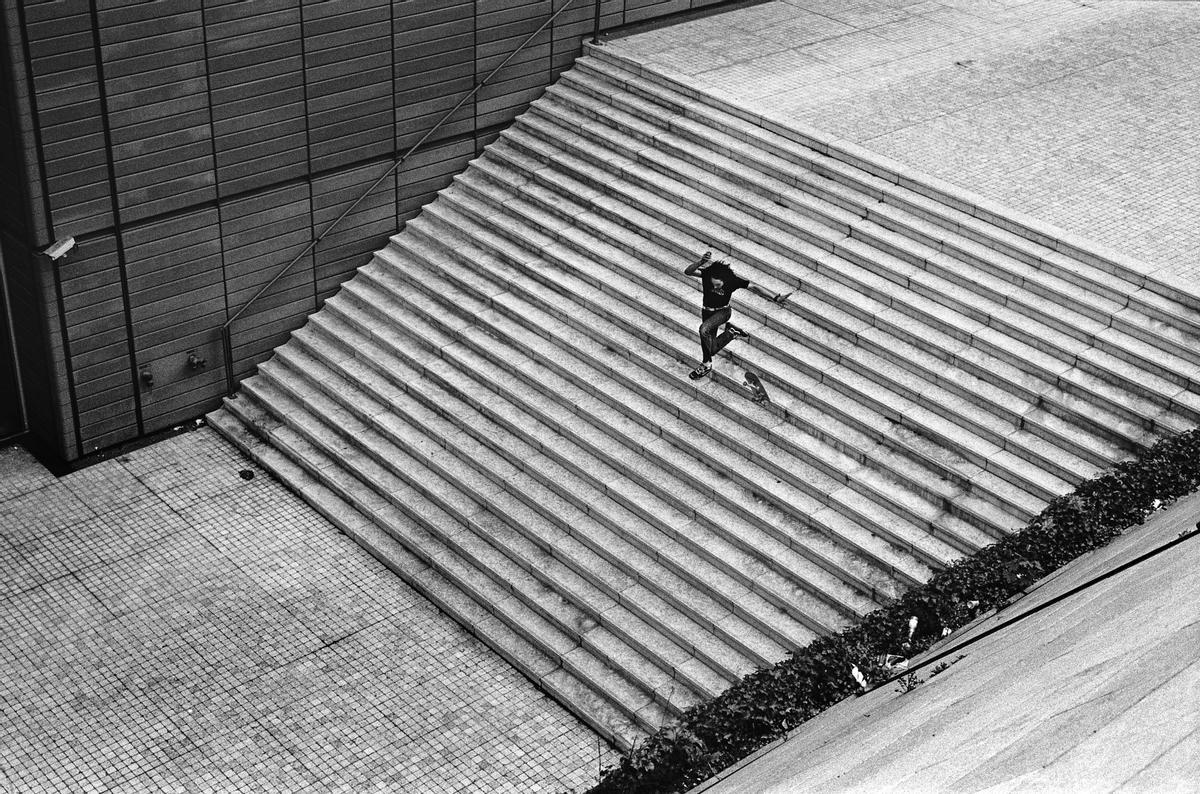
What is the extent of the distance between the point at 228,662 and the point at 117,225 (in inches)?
173

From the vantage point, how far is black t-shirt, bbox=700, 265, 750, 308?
1316cm

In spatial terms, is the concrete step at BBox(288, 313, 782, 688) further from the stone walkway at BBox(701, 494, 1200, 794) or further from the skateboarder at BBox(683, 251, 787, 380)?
the stone walkway at BBox(701, 494, 1200, 794)

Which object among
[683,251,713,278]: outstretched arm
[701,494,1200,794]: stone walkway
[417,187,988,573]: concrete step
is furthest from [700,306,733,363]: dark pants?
[701,494,1200,794]: stone walkway

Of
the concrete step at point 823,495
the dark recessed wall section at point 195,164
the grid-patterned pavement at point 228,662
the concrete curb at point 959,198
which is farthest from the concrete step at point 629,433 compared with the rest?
the concrete curb at point 959,198

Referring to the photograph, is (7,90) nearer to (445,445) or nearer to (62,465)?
(62,465)

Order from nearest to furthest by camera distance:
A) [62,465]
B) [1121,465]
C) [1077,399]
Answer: [1121,465], [1077,399], [62,465]

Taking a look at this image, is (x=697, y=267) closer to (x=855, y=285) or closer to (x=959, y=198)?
(x=855, y=285)

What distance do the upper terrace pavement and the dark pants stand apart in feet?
9.52

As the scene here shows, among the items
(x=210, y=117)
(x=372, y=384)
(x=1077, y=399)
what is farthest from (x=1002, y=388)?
(x=210, y=117)

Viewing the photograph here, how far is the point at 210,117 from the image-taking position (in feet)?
46.7

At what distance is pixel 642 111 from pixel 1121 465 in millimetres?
7194

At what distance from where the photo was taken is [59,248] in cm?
1360

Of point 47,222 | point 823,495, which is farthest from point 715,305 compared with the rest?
point 47,222

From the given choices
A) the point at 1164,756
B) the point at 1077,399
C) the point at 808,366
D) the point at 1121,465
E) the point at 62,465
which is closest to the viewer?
the point at 1164,756
